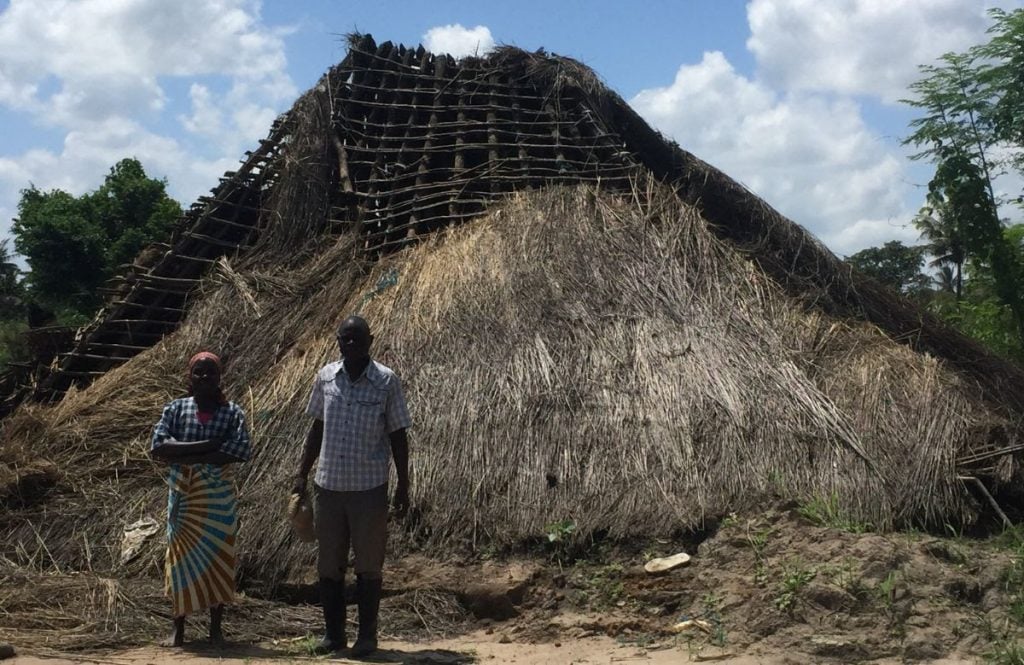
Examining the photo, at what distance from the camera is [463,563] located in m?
5.60

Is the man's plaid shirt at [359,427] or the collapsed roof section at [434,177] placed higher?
the collapsed roof section at [434,177]

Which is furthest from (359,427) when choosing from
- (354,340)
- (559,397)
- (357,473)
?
(559,397)

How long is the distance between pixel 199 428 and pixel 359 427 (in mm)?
826

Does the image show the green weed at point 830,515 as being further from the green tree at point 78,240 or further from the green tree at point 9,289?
the green tree at point 9,289

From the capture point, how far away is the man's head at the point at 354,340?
4723 mm

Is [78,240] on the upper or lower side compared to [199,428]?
upper

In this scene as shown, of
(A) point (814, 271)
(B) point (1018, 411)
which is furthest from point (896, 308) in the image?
(B) point (1018, 411)

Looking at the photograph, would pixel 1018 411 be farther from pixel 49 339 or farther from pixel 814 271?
pixel 49 339

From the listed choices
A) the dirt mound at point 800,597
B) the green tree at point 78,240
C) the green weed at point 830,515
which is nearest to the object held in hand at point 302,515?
the dirt mound at point 800,597

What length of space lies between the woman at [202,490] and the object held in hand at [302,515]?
0.35 m

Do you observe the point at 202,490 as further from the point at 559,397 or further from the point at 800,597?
the point at 800,597

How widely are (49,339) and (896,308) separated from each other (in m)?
6.79

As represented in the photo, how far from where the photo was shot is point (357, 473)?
15.5ft

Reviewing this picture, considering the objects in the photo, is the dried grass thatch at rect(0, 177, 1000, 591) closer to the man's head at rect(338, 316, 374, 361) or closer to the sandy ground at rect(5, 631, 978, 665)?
the sandy ground at rect(5, 631, 978, 665)
